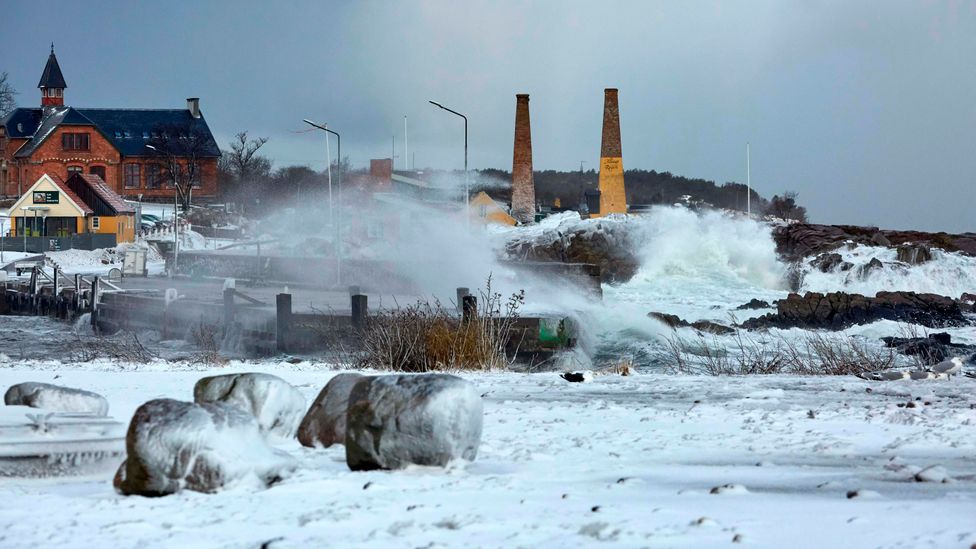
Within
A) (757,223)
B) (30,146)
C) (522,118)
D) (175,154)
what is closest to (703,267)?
(757,223)

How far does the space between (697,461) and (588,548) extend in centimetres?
243

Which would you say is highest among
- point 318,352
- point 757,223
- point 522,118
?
point 522,118

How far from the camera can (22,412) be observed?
26.1ft

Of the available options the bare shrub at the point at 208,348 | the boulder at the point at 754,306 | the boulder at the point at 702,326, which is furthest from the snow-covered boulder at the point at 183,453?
the boulder at the point at 754,306

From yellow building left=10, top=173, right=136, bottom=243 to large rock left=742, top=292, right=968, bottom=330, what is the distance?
5047 centimetres

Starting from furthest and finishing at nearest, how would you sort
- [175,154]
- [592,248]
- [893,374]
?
[175,154] < [592,248] < [893,374]

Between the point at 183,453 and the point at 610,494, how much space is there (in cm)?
220

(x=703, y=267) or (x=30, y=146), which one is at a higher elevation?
(x=30, y=146)

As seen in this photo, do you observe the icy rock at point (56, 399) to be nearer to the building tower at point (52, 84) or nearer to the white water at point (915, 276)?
the white water at point (915, 276)

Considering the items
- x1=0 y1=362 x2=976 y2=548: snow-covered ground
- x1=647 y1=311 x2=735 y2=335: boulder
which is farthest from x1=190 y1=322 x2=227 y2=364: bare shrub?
x1=647 y1=311 x2=735 y2=335: boulder

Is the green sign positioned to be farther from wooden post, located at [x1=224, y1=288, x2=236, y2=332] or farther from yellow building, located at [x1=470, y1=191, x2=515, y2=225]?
wooden post, located at [x1=224, y1=288, x2=236, y2=332]

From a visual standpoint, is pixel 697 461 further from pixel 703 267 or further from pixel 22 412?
pixel 703 267

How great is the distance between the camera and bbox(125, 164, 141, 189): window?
98081mm

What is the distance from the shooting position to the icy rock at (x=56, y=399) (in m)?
8.34
